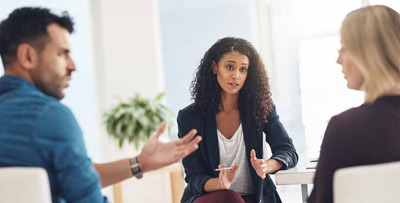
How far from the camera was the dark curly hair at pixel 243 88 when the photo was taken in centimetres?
273

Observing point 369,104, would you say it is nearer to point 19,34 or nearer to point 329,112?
point 19,34

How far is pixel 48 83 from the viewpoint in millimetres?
1732

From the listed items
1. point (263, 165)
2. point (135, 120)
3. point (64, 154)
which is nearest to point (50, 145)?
point (64, 154)

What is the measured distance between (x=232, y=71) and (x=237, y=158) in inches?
17.8

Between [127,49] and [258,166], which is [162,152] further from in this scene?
[127,49]

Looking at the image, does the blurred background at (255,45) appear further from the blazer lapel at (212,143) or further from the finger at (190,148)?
the finger at (190,148)

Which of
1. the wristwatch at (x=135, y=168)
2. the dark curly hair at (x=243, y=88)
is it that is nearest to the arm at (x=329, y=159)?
the wristwatch at (x=135, y=168)

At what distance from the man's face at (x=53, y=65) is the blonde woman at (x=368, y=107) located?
35.0 inches

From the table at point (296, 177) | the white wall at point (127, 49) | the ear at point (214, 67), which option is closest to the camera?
the table at point (296, 177)

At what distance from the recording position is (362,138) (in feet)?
4.92

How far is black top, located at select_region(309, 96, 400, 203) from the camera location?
4.88ft

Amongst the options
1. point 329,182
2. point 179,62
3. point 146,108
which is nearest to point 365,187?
Answer: point 329,182

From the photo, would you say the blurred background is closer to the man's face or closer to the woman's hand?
the woman's hand

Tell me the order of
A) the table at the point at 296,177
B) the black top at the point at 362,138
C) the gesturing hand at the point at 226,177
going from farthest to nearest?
the gesturing hand at the point at 226,177, the table at the point at 296,177, the black top at the point at 362,138
